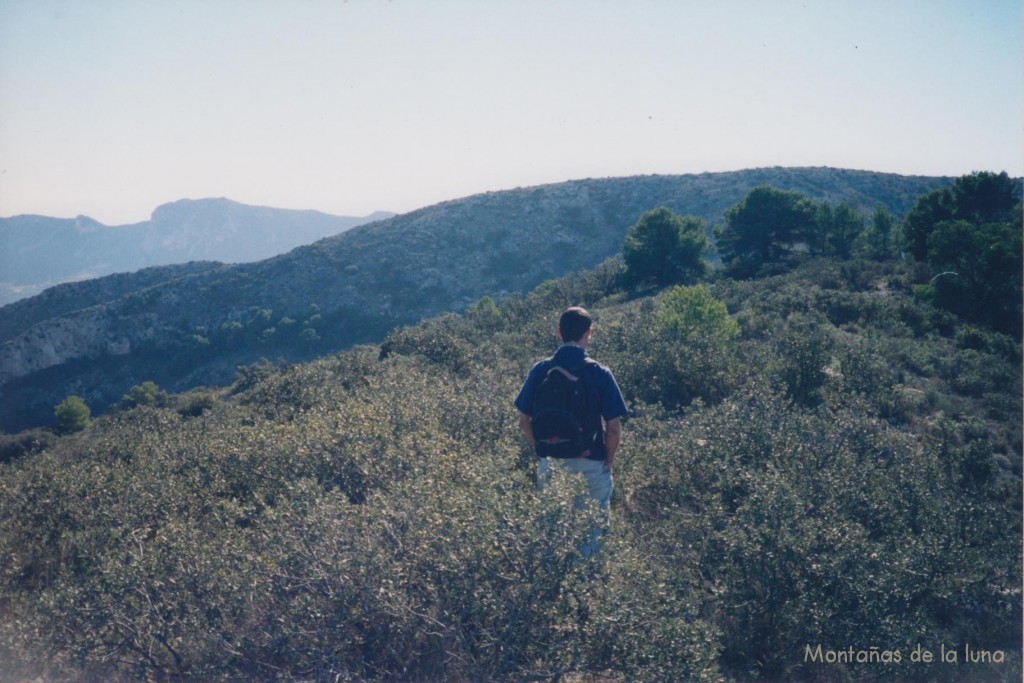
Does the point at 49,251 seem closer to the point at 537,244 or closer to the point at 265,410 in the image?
the point at 537,244

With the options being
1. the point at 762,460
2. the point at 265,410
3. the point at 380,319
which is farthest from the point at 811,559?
the point at 380,319

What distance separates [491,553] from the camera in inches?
115

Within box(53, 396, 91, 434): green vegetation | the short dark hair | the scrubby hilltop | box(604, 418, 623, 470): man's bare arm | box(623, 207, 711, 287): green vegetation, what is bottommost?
box(53, 396, 91, 434): green vegetation

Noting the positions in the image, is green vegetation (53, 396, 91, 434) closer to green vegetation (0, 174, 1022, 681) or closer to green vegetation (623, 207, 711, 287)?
green vegetation (0, 174, 1022, 681)

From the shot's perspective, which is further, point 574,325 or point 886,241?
point 886,241

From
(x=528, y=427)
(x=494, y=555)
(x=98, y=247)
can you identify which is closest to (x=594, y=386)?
(x=528, y=427)

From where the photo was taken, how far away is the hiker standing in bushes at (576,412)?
3.77 metres

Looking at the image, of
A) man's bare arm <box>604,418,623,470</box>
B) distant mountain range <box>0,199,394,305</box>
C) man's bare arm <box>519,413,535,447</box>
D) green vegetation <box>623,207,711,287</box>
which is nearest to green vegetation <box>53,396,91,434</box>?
green vegetation <box>623,207,711,287</box>

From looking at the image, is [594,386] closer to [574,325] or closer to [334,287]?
[574,325]

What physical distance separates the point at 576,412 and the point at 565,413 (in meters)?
0.08

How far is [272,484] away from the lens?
469 centimetres

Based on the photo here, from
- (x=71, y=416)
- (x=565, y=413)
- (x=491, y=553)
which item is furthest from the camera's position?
(x=71, y=416)

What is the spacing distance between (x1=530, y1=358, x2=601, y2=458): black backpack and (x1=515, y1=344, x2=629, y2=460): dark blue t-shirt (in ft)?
0.13

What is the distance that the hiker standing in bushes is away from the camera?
3.77 meters
